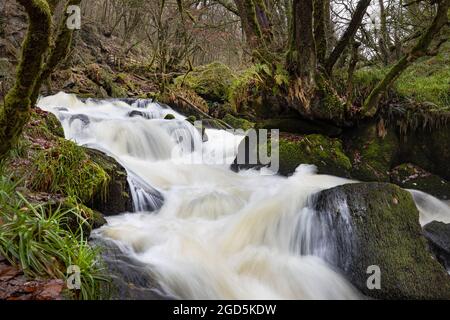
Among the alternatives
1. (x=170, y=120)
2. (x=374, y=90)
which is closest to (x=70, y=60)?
(x=170, y=120)

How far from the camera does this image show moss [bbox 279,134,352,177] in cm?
734

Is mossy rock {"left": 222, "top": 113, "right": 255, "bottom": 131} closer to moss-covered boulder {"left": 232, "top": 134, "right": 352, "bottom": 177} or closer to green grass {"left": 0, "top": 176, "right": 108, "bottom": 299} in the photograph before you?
moss-covered boulder {"left": 232, "top": 134, "right": 352, "bottom": 177}

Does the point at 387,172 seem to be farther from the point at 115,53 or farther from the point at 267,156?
the point at 115,53

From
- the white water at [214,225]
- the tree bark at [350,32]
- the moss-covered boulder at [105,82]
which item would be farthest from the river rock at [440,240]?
the moss-covered boulder at [105,82]

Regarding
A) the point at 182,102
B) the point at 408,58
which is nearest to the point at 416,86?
the point at 408,58

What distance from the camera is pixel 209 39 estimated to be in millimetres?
11820

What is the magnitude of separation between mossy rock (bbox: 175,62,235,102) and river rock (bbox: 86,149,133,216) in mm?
7273

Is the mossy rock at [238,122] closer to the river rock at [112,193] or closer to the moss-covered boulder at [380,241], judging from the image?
the river rock at [112,193]

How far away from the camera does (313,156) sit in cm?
744

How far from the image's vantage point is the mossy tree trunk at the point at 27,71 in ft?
8.11

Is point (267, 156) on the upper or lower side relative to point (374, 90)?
lower

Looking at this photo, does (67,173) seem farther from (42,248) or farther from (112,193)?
(42,248)

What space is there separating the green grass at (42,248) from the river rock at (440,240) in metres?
3.81

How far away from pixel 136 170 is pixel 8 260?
409cm
